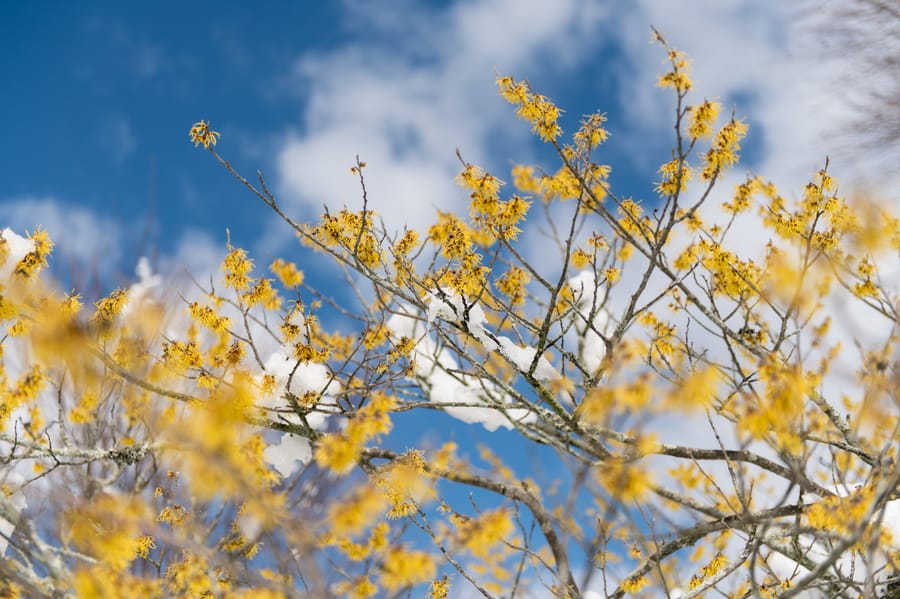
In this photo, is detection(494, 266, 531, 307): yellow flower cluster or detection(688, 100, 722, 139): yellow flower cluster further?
detection(494, 266, 531, 307): yellow flower cluster

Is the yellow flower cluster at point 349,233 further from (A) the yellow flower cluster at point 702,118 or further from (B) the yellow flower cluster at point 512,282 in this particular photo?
(A) the yellow flower cluster at point 702,118

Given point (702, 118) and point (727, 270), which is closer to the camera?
point (702, 118)

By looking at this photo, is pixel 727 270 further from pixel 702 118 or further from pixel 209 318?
pixel 209 318

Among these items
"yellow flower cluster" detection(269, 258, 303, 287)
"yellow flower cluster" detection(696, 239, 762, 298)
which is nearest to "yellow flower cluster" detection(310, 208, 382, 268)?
"yellow flower cluster" detection(269, 258, 303, 287)

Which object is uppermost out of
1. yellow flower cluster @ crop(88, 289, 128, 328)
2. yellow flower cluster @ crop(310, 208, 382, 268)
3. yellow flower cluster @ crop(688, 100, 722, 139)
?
yellow flower cluster @ crop(688, 100, 722, 139)

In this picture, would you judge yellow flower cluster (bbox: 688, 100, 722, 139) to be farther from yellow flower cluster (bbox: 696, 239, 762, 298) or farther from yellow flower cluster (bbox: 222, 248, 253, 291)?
yellow flower cluster (bbox: 222, 248, 253, 291)

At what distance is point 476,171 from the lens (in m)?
3.90

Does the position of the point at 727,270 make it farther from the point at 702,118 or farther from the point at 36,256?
the point at 36,256

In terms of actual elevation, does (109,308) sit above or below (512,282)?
below

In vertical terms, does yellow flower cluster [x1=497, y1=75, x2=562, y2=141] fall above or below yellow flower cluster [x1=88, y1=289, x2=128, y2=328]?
above

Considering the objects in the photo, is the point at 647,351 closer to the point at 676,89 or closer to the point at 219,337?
the point at 676,89

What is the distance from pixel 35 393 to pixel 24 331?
0.46m

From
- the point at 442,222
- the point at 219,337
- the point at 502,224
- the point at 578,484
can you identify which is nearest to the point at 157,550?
the point at 219,337

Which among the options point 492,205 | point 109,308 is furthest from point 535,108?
point 109,308
